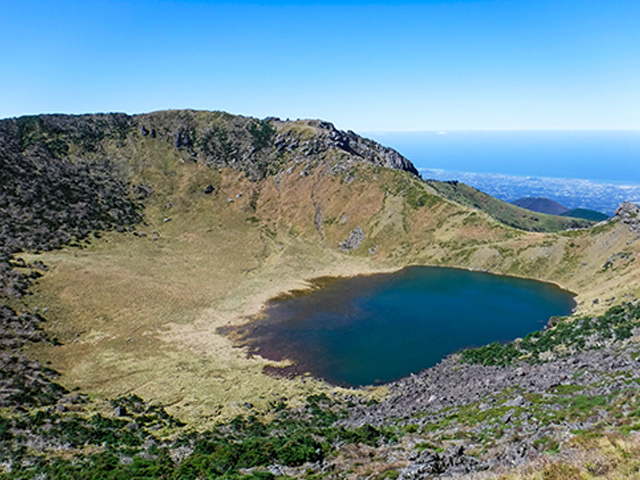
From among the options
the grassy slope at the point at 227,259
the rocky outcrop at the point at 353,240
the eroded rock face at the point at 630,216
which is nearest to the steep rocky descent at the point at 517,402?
the grassy slope at the point at 227,259

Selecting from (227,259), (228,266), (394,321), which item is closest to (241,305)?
(228,266)

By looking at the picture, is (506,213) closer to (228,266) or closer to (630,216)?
(630,216)

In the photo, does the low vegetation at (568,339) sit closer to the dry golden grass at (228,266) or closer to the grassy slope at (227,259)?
the dry golden grass at (228,266)

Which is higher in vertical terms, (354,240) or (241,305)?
(354,240)

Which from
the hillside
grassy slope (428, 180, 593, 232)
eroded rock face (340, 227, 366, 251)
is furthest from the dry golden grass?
grassy slope (428, 180, 593, 232)

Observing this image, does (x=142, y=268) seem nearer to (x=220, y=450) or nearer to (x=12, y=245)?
(x=12, y=245)

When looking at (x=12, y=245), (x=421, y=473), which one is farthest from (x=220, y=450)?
(x=12, y=245)
